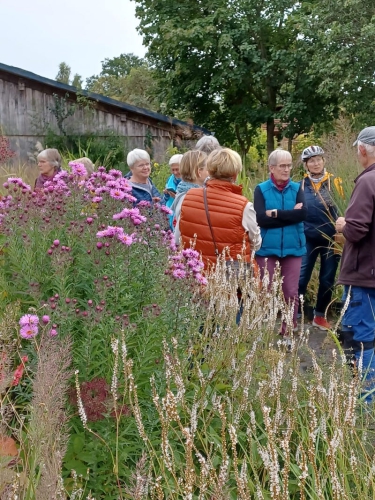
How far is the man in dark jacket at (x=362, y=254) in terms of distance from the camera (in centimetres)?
396

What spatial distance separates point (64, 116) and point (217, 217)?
18189 mm

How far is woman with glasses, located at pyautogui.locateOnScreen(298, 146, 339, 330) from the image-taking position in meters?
6.37

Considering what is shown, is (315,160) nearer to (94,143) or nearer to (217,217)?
(217,217)

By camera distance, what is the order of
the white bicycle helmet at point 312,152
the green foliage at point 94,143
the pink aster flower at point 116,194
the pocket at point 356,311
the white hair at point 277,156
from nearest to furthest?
the pink aster flower at point 116,194
the pocket at point 356,311
the white hair at point 277,156
the white bicycle helmet at point 312,152
the green foliage at point 94,143

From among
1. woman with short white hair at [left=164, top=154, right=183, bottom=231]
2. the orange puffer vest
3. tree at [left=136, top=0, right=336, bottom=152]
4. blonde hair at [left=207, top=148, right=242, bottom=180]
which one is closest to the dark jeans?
woman with short white hair at [left=164, top=154, right=183, bottom=231]

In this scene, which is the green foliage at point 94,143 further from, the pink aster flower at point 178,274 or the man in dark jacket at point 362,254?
the pink aster flower at point 178,274

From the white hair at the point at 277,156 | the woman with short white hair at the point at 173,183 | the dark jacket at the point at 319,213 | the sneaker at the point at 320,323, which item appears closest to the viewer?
the white hair at the point at 277,156

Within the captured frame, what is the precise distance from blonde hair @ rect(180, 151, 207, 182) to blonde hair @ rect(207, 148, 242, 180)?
52cm

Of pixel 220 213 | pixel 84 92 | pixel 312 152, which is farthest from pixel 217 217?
pixel 84 92

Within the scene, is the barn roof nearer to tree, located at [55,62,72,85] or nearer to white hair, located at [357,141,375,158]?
tree, located at [55,62,72,85]

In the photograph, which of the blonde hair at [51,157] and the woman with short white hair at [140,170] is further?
the blonde hair at [51,157]

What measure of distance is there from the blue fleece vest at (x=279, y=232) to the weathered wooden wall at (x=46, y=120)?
14.5 metres

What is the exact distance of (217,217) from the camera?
4.36 meters

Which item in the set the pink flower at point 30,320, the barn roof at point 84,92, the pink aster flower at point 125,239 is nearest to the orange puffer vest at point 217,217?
the pink aster flower at point 125,239
